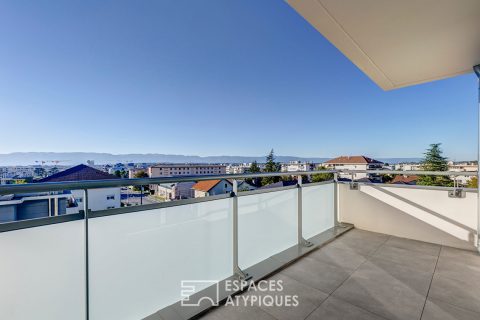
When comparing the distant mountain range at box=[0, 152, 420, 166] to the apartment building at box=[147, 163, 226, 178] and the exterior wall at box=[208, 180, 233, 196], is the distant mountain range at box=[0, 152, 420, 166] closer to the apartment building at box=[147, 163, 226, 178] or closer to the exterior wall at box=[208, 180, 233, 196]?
the apartment building at box=[147, 163, 226, 178]

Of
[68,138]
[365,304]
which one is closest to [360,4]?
[365,304]

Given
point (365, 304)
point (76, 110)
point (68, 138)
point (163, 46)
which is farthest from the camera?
point (68, 138)

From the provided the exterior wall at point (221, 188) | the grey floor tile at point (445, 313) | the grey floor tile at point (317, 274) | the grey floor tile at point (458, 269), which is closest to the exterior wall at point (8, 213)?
the exterior wall at point (221, 188)

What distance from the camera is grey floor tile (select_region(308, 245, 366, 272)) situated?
2256mm

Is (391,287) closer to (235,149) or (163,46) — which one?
(163,46)

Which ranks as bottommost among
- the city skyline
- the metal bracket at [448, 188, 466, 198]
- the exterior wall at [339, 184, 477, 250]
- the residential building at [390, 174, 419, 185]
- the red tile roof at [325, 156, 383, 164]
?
the exterior wall at [339, 184, 477, 250]

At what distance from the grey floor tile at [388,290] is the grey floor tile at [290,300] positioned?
0.20 meters

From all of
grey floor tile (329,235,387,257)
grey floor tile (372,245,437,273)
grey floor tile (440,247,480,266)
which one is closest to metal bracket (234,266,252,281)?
grey floor tile (329,235,387,257)

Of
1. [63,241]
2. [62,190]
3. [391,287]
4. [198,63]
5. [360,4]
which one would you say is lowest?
[391,287]

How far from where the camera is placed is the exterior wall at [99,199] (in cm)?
117

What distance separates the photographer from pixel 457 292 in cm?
175

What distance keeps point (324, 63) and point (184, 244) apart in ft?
38.2

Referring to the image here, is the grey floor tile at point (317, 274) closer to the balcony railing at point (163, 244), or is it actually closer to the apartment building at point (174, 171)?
the balcony railing at point (163, 244)

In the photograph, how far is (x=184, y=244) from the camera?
1.65 m
